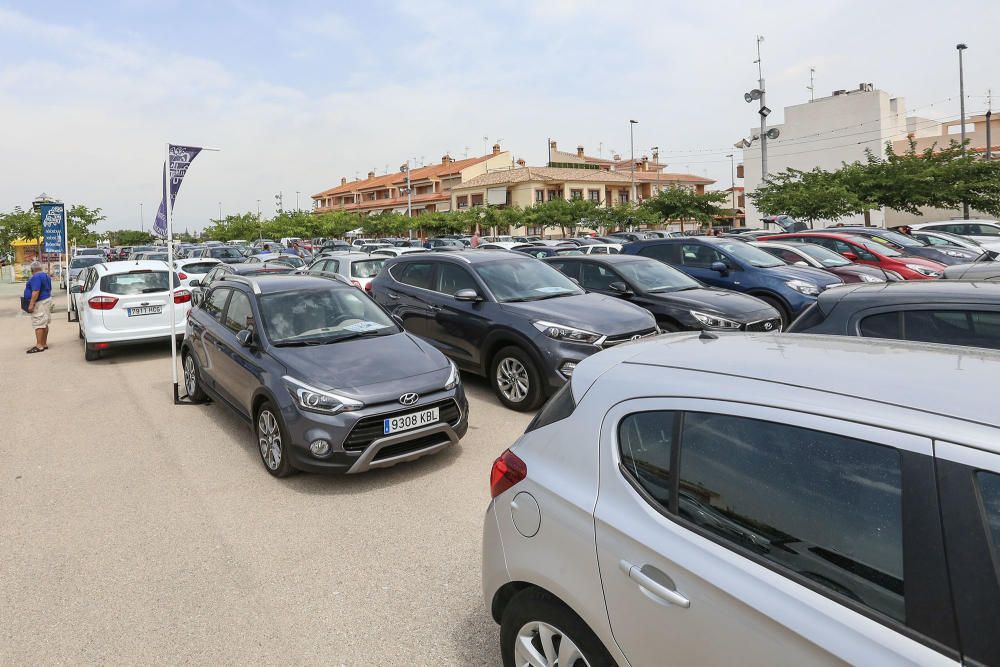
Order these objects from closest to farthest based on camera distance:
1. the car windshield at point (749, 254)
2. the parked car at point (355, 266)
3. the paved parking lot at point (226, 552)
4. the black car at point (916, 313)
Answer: the paved parking lot at point (226, 552), the black car at point (916, 313), the car windshield at point (749, 254), the parked car at point (355, 266)

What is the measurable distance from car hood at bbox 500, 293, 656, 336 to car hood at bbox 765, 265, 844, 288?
4286mm

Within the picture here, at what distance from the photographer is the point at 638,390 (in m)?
2.17

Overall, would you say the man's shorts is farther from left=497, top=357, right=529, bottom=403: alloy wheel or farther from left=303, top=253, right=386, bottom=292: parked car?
left=497, top=357, right=529, bottom=403: alloy wheel

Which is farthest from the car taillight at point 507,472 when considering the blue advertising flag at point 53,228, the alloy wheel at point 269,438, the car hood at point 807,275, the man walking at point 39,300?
the blue advertising flag at point 53,228

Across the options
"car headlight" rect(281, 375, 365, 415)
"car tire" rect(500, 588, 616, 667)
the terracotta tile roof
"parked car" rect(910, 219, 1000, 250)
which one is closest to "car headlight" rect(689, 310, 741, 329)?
"car headlight" rect(281, 375, 365, 415)

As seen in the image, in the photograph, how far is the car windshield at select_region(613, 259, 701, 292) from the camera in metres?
9.16

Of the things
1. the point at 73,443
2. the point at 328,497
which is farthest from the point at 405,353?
the point at 73,443

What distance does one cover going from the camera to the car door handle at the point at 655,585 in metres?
1.81

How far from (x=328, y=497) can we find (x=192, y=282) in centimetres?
1337

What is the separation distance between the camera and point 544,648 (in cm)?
234

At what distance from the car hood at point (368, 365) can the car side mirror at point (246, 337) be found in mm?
330

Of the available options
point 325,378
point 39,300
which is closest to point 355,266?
point 39,300

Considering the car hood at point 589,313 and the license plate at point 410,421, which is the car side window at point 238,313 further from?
the car hood at point 589,313

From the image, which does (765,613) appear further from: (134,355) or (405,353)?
(134,355)
